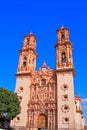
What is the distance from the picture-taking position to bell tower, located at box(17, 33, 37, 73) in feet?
121

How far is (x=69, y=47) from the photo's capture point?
36406 mm

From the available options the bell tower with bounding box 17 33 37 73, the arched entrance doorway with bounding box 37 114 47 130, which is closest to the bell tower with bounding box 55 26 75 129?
the arched entrance doorway with bounding box 37 114 47 130

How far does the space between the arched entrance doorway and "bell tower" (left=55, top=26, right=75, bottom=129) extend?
2732 millimetres

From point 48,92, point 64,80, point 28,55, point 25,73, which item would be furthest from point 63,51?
point 48,92

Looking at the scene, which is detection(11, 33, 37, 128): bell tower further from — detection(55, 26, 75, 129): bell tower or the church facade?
detection(55, 26, 75, 129): bell tower

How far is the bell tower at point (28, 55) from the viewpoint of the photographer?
121ft

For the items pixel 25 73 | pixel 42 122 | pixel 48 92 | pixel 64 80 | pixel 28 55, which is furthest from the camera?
pixel 28 55

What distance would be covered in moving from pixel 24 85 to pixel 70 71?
9216 mm

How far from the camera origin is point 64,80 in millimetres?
32812

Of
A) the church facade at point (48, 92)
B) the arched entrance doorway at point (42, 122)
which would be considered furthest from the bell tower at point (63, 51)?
the arched entrance doorway at point (42, 122)

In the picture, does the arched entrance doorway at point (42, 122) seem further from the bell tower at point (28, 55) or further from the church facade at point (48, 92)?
the bell tower at point (28, 55)

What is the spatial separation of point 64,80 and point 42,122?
27.4 ft

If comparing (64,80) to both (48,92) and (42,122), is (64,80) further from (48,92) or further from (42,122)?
(42,122)

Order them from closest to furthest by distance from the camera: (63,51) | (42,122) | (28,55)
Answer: (42,122), (63,51), (28,55)
